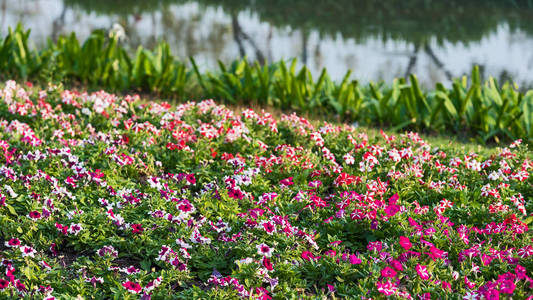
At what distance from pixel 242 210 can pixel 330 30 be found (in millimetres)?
10537

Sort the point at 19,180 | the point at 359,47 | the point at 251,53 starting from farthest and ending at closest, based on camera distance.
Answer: the point at 359,47
the point at 251,53
the point at 19,180

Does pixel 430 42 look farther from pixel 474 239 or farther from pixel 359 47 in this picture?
pixel 474 239

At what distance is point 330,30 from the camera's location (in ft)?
46.0

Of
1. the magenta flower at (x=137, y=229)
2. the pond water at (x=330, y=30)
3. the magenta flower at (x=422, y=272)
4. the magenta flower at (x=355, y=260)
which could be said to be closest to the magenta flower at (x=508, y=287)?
the magenta flower at (x=422, y=272)

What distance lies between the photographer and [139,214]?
13.3 feet

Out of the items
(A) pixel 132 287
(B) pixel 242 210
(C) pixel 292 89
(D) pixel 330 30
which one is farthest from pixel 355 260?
(D) pixel 330 30

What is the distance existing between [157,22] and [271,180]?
382 inches

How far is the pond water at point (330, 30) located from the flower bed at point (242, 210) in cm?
404

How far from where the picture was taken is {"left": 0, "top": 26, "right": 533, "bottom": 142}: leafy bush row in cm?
681

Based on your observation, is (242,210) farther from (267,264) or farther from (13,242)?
(13,242)

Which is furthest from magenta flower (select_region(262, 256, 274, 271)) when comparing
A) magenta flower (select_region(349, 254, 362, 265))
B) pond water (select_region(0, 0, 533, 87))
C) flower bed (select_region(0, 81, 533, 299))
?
pond water (select_region(0, 0, 533, 87))

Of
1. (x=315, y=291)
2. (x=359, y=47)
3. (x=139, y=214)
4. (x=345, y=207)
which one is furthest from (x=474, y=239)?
(x=359, y=47)

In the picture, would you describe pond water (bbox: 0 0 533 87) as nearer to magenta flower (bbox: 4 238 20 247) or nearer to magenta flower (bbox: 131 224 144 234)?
magenta flower (bbox: 131 224 144 234)

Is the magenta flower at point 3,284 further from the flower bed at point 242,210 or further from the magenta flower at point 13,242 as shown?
the magenta flower at point 13,242
